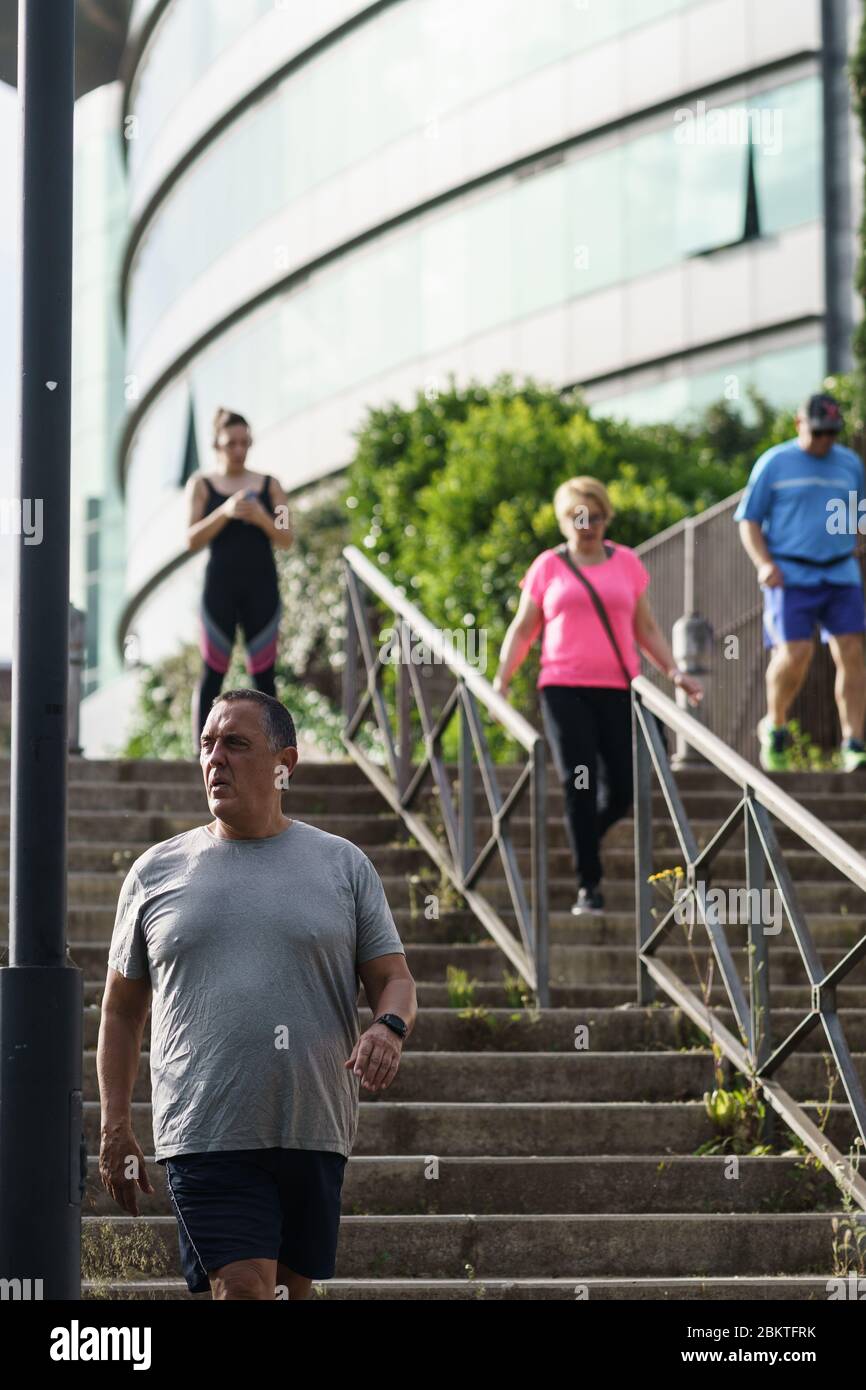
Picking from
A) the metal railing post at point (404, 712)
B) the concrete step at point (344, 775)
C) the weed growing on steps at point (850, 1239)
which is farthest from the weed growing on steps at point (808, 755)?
the weed growing on steps at point (850, 1239)

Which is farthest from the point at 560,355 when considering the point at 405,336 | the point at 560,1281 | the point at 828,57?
the point at 560,1281

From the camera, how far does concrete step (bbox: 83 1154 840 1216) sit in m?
6.20

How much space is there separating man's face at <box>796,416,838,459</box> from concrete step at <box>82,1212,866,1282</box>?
181 inches

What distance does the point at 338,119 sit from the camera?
90.5 feet

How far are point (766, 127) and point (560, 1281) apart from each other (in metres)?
19.2

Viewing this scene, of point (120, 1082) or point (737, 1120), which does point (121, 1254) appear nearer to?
point (120, 1082)

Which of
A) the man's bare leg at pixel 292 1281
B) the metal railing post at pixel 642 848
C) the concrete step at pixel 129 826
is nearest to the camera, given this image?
the man's bare leg at pixel 292 1281

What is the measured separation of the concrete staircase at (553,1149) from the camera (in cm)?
577

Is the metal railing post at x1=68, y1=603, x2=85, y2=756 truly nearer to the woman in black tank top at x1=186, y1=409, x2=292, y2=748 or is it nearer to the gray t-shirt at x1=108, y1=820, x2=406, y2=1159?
the woman in black tank top at x1=186, y1=409, x2=292, y2=748

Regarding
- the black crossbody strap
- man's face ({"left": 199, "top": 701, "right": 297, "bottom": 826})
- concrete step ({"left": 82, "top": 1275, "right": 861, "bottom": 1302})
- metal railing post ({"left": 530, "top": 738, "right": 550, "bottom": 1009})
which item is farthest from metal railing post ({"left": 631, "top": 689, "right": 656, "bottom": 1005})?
man's face ({"left": 199, "top": 701, "right": 297, "bottom": 826})

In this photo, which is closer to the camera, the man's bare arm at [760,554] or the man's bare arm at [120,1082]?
the man's bare arm at [120,1082]

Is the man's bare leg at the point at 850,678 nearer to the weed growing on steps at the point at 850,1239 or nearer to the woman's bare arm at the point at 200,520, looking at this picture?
the woman's bare arm at the point at 200,520

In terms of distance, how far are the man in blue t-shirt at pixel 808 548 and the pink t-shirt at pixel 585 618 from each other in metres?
1.35
